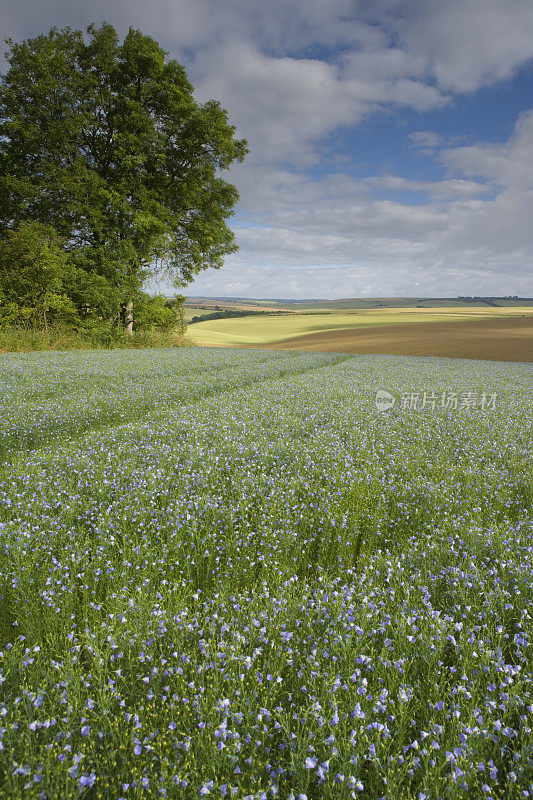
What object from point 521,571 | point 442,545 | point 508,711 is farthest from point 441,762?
point 442,545

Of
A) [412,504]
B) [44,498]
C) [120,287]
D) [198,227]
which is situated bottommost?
[412,504]

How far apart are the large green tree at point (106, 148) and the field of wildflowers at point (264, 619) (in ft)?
87.6

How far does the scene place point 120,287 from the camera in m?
30.7

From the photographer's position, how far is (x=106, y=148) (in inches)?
1192

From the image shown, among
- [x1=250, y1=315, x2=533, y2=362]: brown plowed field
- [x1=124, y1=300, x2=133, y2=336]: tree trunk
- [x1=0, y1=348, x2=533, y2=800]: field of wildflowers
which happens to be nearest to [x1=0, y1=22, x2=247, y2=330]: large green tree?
[x1=124, y1=300, x2=133, y2=336]: tree trunk

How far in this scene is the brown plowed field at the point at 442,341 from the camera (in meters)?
40.1

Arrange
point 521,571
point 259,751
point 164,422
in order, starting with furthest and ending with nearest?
point 164,422 < point 521,571 < point 259,751

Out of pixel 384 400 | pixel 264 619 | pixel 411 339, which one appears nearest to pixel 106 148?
pixel 384 400

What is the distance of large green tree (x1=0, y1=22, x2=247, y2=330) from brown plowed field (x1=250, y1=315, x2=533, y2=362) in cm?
2110

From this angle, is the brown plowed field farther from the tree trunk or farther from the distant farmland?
the tree trunk

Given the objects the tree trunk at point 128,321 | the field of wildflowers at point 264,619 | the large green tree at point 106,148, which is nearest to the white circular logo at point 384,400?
the field of wildflowers at point 264,619

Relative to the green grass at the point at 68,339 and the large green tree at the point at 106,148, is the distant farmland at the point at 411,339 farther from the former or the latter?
the large green tree at the point at 106,148

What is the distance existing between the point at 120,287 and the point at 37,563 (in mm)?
30511

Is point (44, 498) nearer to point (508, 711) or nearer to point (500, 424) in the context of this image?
point (508, 711)
